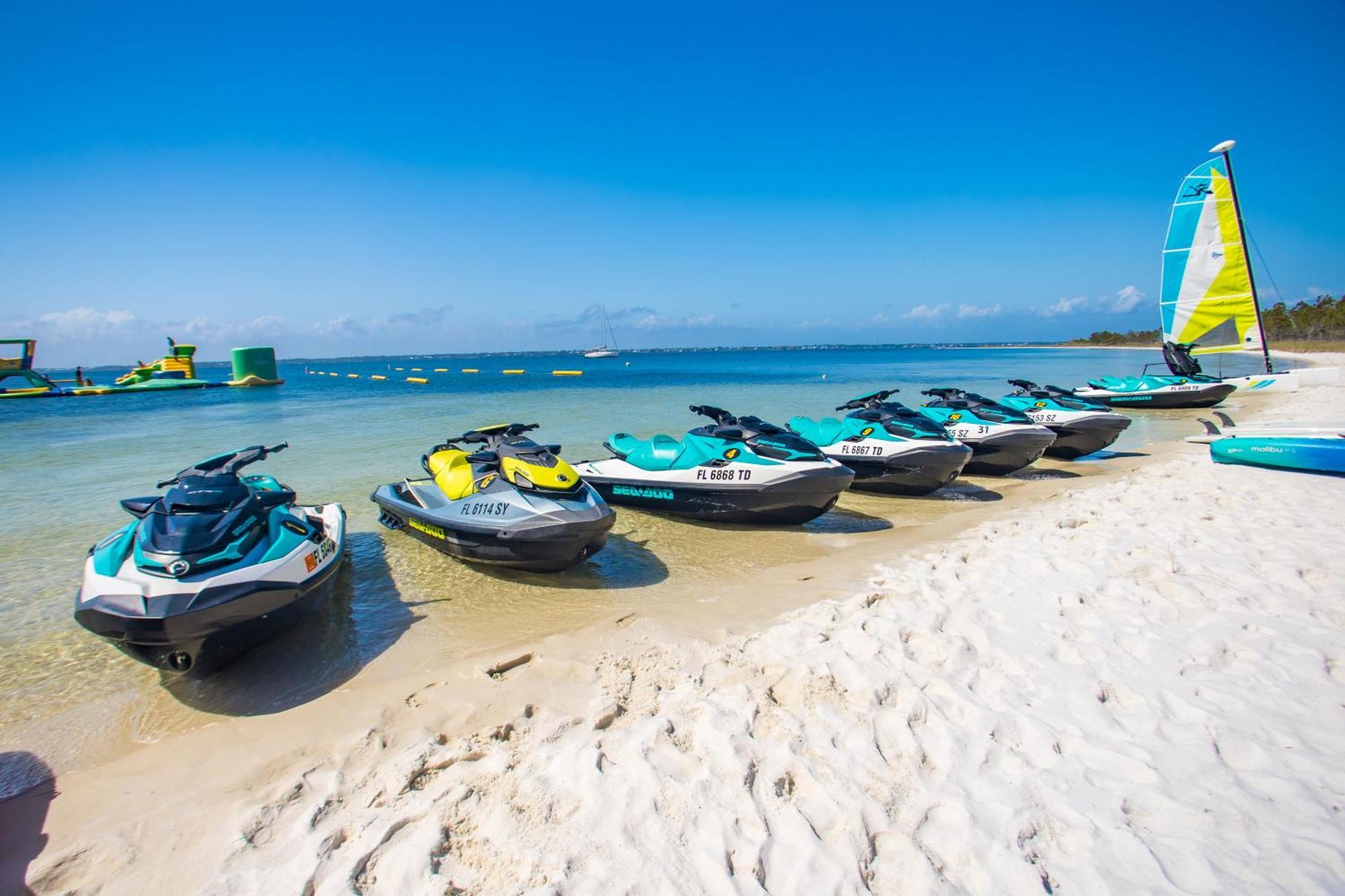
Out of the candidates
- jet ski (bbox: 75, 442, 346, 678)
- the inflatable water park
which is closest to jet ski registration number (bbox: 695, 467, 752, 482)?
jet ski (bbox: 75, 442, 346, 678)

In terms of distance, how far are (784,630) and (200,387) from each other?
48.6 m

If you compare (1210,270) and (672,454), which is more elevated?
(1210,270)

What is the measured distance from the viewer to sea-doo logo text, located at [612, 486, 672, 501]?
7.22 m

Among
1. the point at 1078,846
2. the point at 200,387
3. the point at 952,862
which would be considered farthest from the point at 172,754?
the point at 200,387

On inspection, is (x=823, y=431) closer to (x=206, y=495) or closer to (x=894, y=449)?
(x=894, y=449)

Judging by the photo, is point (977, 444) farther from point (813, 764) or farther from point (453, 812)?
point (453, 812)

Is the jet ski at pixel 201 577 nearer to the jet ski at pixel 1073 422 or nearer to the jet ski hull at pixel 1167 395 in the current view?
the jet ski at pixel 1073 422

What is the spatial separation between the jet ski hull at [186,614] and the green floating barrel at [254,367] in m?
47.2

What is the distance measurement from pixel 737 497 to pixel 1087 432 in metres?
7.39

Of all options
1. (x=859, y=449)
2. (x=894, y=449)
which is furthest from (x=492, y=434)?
(x=894, y=449)

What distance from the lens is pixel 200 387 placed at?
39938mm

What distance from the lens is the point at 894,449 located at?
8.17 meters

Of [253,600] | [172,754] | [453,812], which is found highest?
[253,600]

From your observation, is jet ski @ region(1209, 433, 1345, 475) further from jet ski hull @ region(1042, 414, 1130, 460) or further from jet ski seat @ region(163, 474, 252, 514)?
jet ski seat @ region(163, 474, 252, 514)
